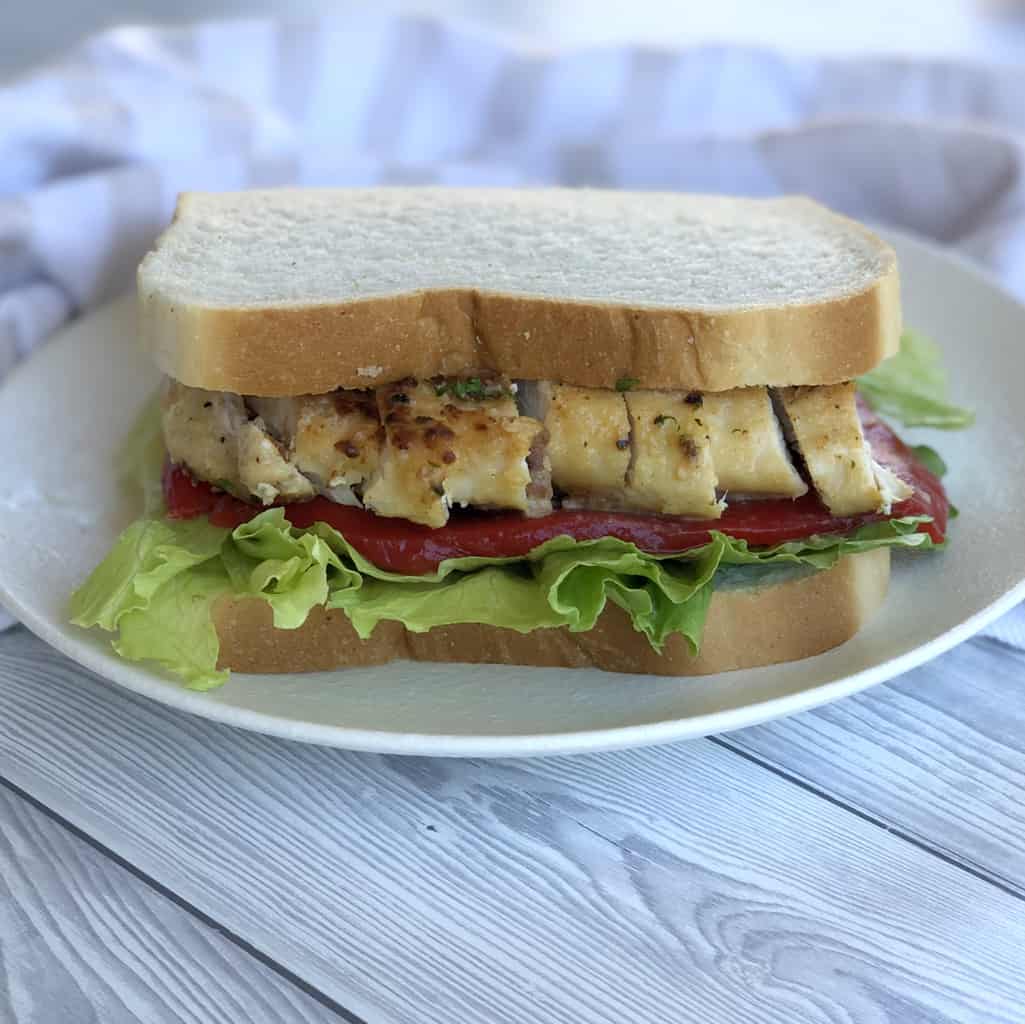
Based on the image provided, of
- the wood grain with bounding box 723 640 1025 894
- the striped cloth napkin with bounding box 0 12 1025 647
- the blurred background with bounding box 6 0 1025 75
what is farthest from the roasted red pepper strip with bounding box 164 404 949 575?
the blurred background with bounding box 6 0 1025 75

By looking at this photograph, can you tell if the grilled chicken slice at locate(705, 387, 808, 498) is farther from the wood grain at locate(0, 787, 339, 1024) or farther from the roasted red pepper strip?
the wood grain at locate(0, 787, 339, 1024)

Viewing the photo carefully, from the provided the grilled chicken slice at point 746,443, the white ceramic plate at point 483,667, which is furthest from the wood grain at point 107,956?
the grilled chicken slice at point 746,443

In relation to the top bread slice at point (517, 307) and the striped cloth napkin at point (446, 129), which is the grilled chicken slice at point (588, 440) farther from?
the striped cloth napkin at point (446, 129)

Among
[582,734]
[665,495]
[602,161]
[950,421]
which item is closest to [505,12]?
[602,161]

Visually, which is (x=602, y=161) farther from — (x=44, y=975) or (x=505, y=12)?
(x=505, y=12)

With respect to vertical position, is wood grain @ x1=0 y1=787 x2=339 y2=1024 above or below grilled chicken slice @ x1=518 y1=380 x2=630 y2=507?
below

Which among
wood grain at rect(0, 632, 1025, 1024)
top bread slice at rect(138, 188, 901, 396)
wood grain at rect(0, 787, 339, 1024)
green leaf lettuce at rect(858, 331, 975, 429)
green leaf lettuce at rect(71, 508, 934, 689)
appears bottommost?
wood grain at rect(0, 787, 339, 1024)

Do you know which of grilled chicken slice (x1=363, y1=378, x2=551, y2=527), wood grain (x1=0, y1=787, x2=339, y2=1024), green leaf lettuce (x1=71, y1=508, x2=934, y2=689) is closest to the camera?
wood grain (x1=0, y1=787, x2=339, y2=1024)

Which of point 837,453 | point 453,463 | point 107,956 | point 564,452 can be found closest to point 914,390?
point 837,453

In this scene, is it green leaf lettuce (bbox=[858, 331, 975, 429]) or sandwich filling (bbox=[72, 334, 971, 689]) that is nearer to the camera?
sandwich filling (bbox=[72, 334, 971, 689])

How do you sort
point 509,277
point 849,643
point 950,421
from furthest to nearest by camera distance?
point 950,421 < point 509,277 < point 849,643
